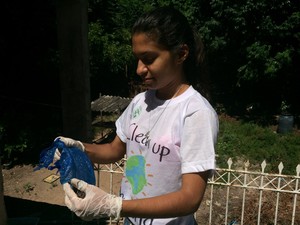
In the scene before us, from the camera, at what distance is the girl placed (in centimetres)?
132

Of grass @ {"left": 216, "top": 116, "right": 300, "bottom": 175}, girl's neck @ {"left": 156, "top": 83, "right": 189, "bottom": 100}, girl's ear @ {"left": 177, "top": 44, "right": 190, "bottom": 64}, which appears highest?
girl's ear @ {"left": 177, "top": 44, "right": 190, "bottom": 64}

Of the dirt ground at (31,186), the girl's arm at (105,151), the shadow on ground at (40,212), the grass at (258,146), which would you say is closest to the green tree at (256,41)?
the grass at (258,146)

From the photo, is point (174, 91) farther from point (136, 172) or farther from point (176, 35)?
point (136, 172)

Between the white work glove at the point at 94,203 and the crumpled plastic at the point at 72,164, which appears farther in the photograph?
the crumpled plastic at the point at 72,164

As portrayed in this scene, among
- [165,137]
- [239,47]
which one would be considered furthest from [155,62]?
[239,47]

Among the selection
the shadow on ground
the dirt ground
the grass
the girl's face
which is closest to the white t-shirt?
the girl's face

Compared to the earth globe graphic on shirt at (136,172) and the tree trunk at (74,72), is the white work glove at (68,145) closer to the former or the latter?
the earth globe graphic on shirt at (136,172)

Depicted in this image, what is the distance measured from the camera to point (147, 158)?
1.54 metres

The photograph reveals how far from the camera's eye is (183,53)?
1469 millimetres

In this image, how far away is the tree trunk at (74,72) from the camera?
462 centimetres

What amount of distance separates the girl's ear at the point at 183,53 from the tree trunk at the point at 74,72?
3.38 meters

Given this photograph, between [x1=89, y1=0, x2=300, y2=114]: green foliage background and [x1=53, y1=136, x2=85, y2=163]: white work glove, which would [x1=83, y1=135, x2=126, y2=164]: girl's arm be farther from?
[x1=89, y1=0, x2=300, y2=114]: green foliage background

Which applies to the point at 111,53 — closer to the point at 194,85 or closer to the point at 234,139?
the point at 234,139

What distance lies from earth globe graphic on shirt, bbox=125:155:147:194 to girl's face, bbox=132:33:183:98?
1.19ft
